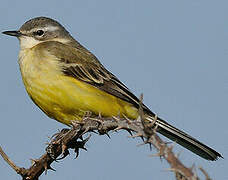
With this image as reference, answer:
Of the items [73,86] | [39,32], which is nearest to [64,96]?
[73,86]

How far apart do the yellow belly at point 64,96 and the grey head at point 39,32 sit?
161 centimetres

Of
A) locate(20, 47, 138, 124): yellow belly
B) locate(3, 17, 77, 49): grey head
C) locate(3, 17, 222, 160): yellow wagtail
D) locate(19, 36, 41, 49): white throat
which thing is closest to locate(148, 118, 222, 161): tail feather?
locate(3, 17, 222, 160): yellow wagtail

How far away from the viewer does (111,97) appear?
7574 millimetres

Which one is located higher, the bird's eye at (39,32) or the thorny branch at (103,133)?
the bird's eye at (39,32)

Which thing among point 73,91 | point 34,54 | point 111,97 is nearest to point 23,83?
point 34,54

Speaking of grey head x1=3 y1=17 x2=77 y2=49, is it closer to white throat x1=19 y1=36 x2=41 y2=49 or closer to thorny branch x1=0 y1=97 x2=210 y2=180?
white throat x1=19 y1=36 x2=41 y2=49

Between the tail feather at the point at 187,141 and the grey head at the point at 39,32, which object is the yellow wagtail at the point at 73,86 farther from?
the grey head at the point at 39,32

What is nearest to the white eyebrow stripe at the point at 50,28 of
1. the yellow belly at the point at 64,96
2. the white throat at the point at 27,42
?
the white throat at the point at 27,42

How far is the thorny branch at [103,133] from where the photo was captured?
2.03 m

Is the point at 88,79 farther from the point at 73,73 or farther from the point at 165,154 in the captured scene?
the point at 165,154

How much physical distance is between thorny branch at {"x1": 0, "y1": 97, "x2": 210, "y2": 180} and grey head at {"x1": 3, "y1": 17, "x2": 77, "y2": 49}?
4.03 m

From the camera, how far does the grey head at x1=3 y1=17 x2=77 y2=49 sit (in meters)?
9.20

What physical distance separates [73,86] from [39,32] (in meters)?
2.71

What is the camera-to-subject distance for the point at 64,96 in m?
7.02
